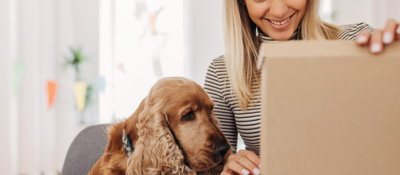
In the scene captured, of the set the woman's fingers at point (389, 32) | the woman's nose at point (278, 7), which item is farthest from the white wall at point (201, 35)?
the woman's fingers at point (389, 32)

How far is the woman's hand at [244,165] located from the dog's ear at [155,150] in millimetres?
189

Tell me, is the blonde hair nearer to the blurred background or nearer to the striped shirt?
the striped shirt

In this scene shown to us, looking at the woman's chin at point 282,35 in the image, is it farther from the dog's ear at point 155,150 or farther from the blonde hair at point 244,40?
the dog's ear at point 155,150

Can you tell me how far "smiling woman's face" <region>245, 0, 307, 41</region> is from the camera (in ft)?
3.31

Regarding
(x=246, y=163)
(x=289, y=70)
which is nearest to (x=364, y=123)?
(x=289, y=70)

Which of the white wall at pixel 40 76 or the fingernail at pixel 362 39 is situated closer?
the fingernail at pixel 362 39

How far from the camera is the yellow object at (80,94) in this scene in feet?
A: 11.2

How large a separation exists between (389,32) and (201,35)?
350 centimetres

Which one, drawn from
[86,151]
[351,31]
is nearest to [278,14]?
[351,31]

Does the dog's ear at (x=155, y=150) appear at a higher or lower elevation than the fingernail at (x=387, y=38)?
lower

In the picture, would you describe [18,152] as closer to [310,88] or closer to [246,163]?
[246,163]

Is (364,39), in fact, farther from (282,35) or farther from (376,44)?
(282,35)

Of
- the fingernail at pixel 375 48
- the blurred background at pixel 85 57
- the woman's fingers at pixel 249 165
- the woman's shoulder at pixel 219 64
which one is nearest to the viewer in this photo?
the fingernail at pixel 375 48

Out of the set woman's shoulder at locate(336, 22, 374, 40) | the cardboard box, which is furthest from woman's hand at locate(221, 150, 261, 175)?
woman's shoulder at locate(336, 22, 374, 40)
